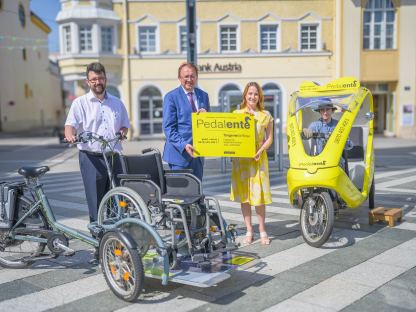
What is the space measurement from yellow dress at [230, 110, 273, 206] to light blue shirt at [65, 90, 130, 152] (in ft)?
4.64

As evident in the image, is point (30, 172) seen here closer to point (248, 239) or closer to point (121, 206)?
point (121, 206)

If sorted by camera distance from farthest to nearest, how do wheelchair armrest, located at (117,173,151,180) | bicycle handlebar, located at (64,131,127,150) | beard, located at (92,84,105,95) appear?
1. beard, located at (92,84,105,95)
2. bicycle handlebar, located at (64,131,127,150)
3. wheelchair armrest, located at (117,173,151,180)

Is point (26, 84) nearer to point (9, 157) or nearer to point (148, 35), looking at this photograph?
point (148, 35)

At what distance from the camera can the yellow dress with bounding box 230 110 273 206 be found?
18.5 ft

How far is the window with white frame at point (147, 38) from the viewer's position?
28141 mm

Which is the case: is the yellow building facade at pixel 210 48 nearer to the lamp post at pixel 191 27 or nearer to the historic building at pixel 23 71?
the lamp post at pixel 191 27

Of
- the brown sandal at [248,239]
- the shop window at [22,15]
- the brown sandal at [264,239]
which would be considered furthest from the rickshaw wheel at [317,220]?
the shop window at [22,15]

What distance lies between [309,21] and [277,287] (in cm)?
2582

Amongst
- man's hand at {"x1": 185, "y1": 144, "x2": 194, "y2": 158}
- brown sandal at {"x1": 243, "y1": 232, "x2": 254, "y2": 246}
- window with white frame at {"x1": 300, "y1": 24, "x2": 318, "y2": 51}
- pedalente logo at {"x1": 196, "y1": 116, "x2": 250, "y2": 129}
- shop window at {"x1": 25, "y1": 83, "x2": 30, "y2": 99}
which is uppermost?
window with white frame at {"x1": 300, "y1": 24, "x2": 318, "y2": 51}

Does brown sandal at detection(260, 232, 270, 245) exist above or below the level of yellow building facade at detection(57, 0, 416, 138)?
below

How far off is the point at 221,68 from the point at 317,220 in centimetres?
2334

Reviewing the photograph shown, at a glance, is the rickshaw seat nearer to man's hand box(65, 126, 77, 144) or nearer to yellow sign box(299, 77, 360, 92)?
yellow sign box(299, 77, 360, 92)

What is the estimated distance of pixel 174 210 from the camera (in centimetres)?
425

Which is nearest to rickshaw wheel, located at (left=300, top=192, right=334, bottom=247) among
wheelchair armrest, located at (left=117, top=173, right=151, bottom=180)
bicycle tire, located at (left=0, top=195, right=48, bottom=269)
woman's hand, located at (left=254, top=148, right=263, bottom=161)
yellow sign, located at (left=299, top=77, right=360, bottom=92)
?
woman's hand, located at (left=254, top=148, right=263, bottom=161)
